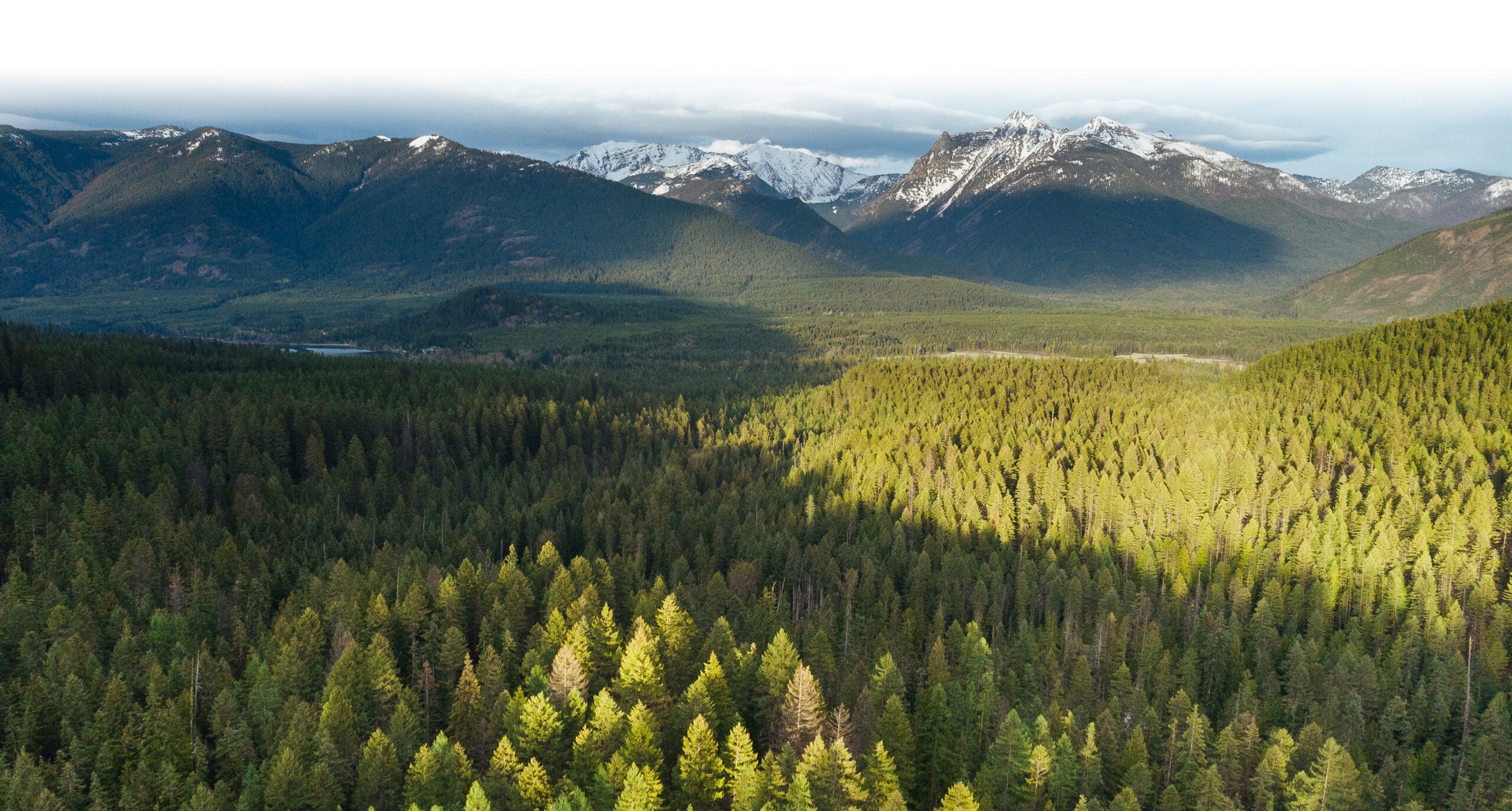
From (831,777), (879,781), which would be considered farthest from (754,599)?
(831,777)

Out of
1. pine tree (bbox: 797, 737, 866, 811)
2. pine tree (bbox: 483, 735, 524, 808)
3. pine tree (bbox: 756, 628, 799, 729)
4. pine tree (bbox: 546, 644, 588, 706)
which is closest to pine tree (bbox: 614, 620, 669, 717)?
pine tree (bbox: 546, 644, 588, 706)

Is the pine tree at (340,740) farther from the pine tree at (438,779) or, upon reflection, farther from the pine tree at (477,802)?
the pine tree at (477,802)

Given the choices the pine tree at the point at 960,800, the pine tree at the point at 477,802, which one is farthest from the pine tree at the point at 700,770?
the pine tree at the point at 960,800

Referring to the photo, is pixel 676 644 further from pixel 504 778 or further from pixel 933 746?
pixel 933 746

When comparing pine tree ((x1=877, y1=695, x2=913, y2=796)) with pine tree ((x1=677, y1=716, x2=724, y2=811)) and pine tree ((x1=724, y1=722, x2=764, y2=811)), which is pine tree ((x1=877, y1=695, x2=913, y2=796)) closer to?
pine tree ((x1=724, y1=722, x2=764, y2=811))

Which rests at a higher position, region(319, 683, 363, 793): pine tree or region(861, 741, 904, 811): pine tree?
region(861, 741, 904, 811): pine tree

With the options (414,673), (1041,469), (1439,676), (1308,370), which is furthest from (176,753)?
(1308,370)
